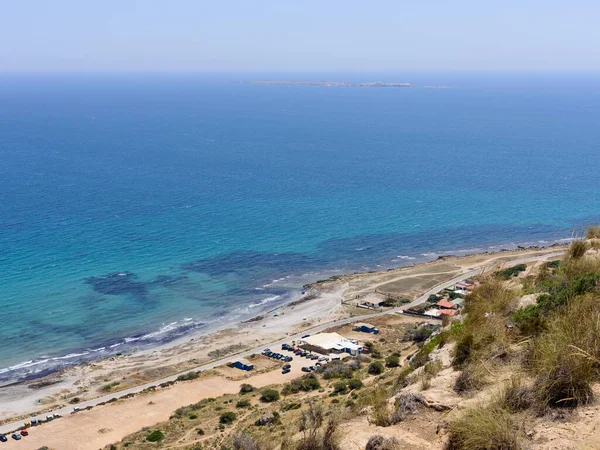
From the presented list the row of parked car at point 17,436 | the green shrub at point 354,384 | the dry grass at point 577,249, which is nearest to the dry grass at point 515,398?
the dry grass at point 577,249

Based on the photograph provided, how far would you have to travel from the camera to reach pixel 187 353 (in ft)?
160

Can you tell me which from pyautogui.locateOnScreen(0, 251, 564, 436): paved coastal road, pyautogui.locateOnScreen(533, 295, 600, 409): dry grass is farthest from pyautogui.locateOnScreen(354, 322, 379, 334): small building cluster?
pyautogui.locateOnScreen(533, 295, 600, 409): dry grass

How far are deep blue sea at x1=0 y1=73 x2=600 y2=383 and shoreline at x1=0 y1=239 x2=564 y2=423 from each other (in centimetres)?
243

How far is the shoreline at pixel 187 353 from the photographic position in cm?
4175

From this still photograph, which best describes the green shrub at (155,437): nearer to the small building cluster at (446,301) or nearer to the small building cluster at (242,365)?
the small building cluster at (242,365)

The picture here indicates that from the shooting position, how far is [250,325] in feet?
180

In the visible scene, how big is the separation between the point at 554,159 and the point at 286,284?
305 ft

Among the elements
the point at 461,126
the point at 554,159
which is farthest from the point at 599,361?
the point at 461,126

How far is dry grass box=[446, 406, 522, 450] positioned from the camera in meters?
8.95

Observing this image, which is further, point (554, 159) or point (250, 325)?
point (554, 159)

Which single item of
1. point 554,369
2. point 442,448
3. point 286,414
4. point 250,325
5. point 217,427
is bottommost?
point 250,325

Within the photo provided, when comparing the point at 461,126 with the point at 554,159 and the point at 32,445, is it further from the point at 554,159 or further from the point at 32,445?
the point at 32,445

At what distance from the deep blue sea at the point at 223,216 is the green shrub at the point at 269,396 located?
1970cm

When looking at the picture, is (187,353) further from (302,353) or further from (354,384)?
(354,384)
